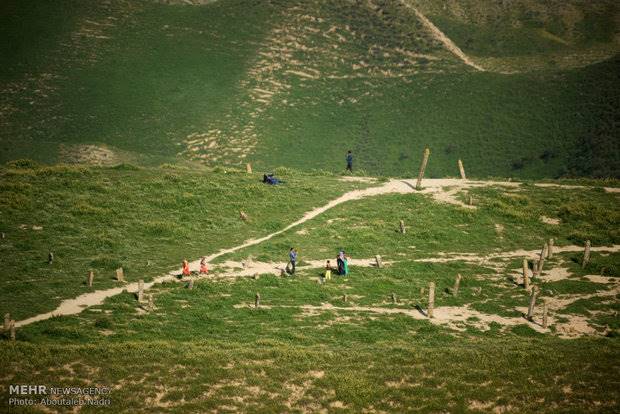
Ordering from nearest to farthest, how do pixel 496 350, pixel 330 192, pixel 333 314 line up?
pixel 496 350 → pixel 333 314 → pixel 330 192

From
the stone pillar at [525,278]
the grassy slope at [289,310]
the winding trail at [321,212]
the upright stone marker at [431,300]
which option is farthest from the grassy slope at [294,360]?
the stone pillar at [525,278]

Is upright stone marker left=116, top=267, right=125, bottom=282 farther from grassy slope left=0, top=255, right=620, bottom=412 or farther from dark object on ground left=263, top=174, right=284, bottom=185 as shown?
dark object on ground left=263, top=174, right=284, bottom=185

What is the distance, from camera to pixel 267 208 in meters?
55.3

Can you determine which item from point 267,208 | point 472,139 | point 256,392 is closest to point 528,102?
point 472,139

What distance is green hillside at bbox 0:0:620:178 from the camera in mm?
88062

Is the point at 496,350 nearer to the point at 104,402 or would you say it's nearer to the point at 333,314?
the point at 333,314

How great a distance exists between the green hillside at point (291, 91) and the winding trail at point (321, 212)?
2242 cm

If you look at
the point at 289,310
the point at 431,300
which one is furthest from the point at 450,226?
the point at 289,310

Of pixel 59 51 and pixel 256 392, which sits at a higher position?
pixel 59 51

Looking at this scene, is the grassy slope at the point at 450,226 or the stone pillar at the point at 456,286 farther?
the grassy slope at the point at 450,226

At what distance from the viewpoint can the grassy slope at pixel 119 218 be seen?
126 ft

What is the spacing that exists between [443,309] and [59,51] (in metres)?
92.2

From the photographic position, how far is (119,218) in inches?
1954

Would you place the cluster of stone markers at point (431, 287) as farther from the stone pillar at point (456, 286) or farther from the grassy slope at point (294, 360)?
the grassy slope at point (294, 360)
